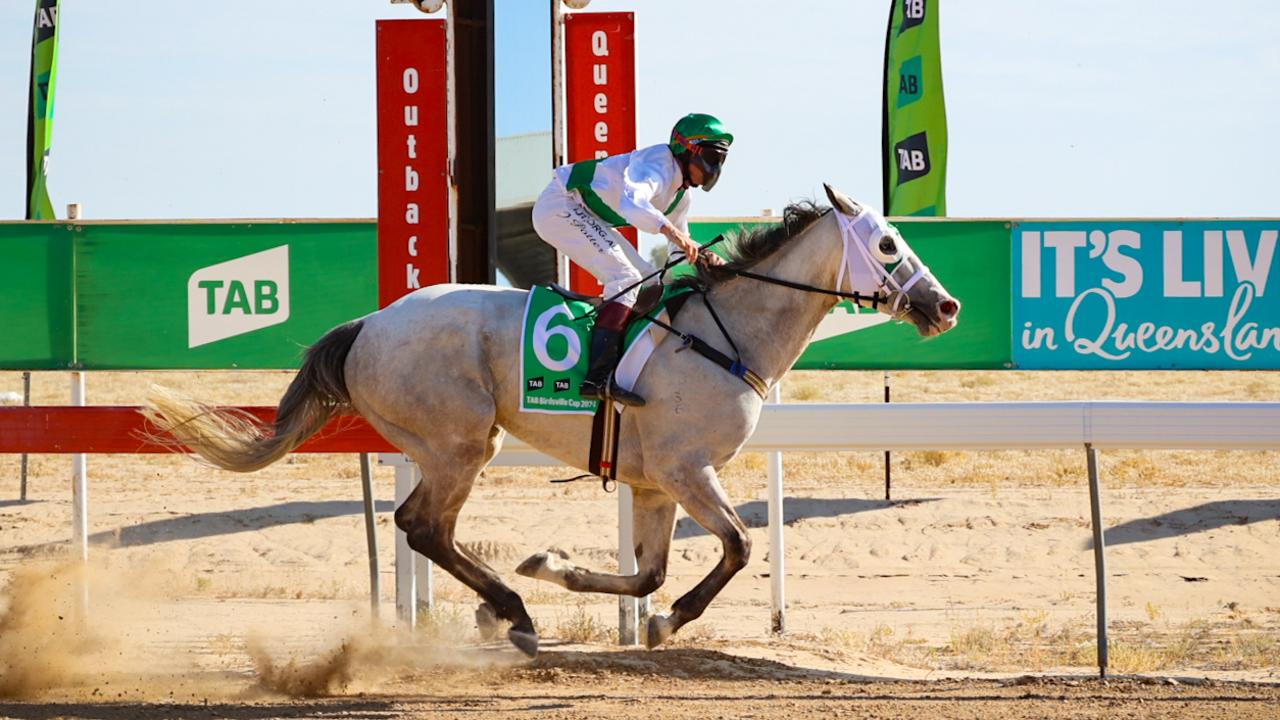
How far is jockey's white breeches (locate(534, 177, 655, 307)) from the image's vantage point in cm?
680

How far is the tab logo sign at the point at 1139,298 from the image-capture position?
9.55 m

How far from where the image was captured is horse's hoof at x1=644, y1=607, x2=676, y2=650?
629cm

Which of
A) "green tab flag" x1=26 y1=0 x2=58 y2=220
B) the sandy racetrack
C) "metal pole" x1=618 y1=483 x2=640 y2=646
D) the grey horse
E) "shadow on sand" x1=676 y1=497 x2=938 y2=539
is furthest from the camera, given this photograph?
"green tab flag" x1=26 y1=0 x2=58 y2=220

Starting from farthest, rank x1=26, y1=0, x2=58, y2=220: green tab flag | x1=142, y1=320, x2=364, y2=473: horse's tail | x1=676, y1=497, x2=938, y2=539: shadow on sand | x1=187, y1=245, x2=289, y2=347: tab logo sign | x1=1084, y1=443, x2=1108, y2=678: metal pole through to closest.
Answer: x1=26, y1=0, x2=58, y2=220: green tab flag → x1=676, y1=497, x2=938, y2=539: shadow on sand → x1=187, y1=245, x2=289, y2=347: tab logo sign → x1=1084, y1=443, x2=1108, y2=678: metal pole → x1=142, y1=320, x2=364, y2=473: horse's tail

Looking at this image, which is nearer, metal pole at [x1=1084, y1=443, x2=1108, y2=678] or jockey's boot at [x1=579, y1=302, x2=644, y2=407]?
jockey's boot at [x1=579, y1=302, x2=644, y2=407]

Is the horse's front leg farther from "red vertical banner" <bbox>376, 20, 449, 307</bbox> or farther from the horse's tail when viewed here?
"red vertical banner" <bbox>376, 20, 449, 307</bbox>

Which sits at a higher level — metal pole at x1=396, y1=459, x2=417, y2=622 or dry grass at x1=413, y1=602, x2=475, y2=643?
metal pole at x1=396, y1=459, x2=417, y2=622

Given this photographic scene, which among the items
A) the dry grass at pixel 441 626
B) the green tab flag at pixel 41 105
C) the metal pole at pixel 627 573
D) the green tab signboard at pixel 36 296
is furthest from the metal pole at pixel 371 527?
the green tab flag at pixel 41 105

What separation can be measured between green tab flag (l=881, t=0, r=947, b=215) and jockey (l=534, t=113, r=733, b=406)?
38.0 feet

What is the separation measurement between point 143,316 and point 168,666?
326 cm

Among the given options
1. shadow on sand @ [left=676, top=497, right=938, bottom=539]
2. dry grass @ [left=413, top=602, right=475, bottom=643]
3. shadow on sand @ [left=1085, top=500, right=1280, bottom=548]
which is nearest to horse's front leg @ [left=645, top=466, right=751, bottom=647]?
dry grass @ [left=413, top=602, right=475, bottom=643]

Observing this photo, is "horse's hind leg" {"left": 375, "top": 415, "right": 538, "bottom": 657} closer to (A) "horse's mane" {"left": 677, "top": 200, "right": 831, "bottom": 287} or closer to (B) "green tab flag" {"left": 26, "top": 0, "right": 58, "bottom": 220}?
(A) "horse's mane" {"left": 677, "top": 200, "right": 831, "bottom": 287}

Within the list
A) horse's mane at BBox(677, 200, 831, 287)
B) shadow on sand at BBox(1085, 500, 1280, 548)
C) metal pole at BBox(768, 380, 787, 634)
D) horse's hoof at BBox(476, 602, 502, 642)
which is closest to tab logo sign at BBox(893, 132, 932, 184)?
shadow on sand at BBox(1085, 500, 1280, 548)

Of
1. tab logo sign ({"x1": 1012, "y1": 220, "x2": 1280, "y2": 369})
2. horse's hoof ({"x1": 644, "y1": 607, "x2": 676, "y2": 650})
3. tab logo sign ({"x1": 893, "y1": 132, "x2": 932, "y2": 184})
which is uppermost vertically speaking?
tab logo sign ({"x1": 893, "y1": 132, "x2": 932, "y2": 184})
